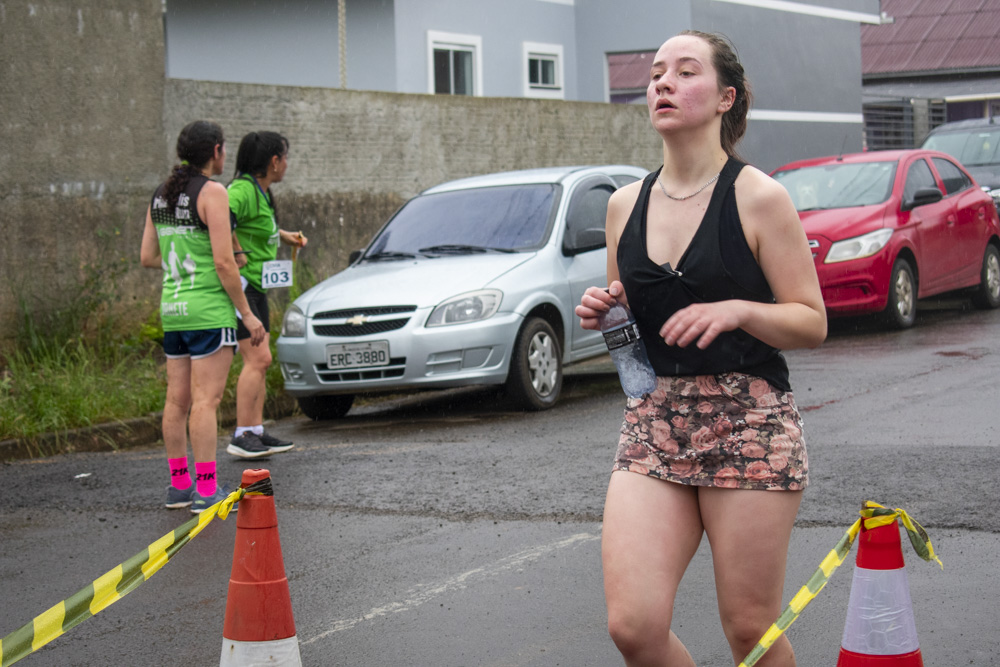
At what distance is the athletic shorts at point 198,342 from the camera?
6.76m

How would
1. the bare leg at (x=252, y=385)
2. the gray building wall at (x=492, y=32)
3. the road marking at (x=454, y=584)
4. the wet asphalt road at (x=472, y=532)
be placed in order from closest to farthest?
the wet asphalt road at (x=472, y=532) < the road marking at (x=454, y=584) < the bare leg at (x=252, y=385) < the gray building wall at (x=492, y=32)

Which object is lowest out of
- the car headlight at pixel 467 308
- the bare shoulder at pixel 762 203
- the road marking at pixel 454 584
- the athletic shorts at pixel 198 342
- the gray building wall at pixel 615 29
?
the road marking at pixel 454 584

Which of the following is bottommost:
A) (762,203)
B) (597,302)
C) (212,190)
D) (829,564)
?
(829,564)

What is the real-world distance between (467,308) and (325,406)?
4.84ft

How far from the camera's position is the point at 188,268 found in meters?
6.76

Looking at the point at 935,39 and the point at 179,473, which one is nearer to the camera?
the point at 179,473

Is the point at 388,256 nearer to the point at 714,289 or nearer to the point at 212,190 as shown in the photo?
the point at 212,190

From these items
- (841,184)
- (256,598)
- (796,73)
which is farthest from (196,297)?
(796,73)

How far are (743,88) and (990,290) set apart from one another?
12.0 m

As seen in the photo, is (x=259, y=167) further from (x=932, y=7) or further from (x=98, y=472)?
(x=932, y=7)

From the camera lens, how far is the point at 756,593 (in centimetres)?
295

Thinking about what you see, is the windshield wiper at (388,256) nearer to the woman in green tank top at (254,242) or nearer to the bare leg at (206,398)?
the woman in green tank top at (254,242)

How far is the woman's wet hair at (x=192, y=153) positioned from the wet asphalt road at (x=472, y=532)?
1676mm

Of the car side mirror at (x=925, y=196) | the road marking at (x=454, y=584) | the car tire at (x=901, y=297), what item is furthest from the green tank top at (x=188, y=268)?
the car side mirror at (x=925, y=196)
